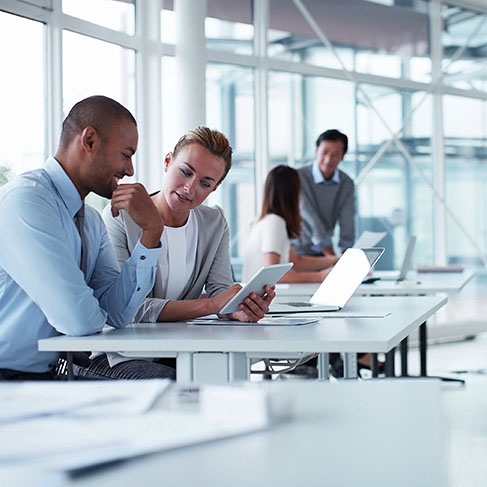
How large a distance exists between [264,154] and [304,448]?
20.9 feet

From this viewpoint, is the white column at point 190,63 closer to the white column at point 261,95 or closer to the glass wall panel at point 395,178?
the white column at point 261,95

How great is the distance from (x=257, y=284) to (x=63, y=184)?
2.13 ft

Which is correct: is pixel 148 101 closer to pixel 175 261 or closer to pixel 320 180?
pixel 320 180

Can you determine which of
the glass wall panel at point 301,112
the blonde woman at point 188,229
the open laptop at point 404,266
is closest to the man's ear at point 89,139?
the blonde woman at point 188,229

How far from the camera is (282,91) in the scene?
7.26 metres

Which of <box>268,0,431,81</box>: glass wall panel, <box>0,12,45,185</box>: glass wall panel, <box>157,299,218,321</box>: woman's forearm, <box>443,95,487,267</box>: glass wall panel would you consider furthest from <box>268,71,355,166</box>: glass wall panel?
<box>157,299,218,321</box>: woman's forearm

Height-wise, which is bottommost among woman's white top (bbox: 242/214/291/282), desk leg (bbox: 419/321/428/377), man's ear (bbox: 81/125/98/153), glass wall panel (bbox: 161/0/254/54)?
desk leg (bbox: 419/321/428/377)

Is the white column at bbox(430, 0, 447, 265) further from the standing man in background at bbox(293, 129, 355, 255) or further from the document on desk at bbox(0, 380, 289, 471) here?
the document on desk at bbox(0, 380, 289, 471)

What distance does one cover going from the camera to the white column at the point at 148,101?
6.11 m

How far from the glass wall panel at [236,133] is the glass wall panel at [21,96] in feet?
6.72

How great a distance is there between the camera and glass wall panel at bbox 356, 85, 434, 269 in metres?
7.84

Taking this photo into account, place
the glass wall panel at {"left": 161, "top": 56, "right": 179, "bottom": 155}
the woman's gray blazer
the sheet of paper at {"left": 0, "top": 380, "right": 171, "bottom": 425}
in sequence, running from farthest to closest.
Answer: the glass wall panel at {"left": 161, "top": 56, "right": 179, "bottom": 155} → the woman's gray blazer → the sheet of paper at {"left": 0, "top": 380, "right": 171, "bottom": 425}

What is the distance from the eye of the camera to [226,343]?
189cm

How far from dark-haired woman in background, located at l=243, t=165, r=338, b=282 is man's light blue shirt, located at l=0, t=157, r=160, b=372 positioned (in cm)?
202
